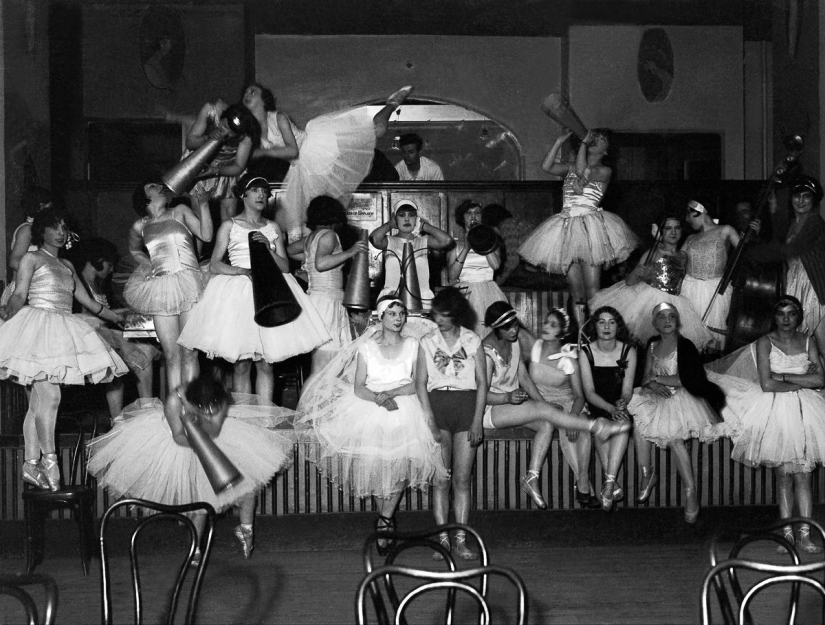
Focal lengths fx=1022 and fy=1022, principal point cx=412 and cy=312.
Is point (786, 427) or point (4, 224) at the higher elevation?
point (4, 224)

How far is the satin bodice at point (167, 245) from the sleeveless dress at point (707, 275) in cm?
326

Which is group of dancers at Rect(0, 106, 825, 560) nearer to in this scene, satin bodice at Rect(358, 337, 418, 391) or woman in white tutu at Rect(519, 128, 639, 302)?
satin bodice at Rect(358, 337, 418, 391)

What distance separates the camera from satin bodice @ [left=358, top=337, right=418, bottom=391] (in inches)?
212

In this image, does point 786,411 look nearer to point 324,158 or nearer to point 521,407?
point 521,407

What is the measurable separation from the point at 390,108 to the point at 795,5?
13.1 ft

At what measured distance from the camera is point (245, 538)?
17.7 feet

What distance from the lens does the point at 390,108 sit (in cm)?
657

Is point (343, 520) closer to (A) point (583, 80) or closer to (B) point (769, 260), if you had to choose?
(B) point (769, 260)

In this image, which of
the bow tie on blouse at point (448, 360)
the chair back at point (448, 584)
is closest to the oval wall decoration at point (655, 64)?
the bow tie on blouse at point (448, 360)

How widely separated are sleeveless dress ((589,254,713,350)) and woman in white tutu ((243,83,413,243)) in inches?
71.2

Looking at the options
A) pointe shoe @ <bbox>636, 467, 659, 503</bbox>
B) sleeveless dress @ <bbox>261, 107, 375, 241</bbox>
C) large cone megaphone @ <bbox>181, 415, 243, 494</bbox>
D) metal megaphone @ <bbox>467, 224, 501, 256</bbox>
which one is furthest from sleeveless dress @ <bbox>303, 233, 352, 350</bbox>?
pointe shoe @ <bbox>636, 467, 659, 503</bbox>

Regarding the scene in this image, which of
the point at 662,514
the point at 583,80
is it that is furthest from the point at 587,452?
the point at 583,80

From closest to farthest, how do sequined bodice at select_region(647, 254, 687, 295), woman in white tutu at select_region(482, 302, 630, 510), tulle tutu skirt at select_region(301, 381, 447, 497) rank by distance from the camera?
tulle tutu skirt at select_region(301, 381, 447, 497), woman in white tutu at select_region(482, 302, 630, 510), sequined bodice at select_region(647, 254, 687, 295)

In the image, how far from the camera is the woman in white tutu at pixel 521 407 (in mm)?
5535
